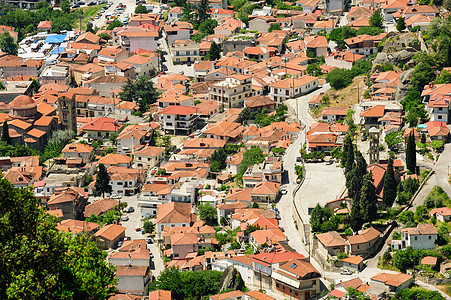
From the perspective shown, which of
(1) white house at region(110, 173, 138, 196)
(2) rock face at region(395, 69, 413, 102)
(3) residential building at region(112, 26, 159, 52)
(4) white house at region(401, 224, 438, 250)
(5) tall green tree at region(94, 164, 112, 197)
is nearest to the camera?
(4) white house at region(401, 224, 438, 250)

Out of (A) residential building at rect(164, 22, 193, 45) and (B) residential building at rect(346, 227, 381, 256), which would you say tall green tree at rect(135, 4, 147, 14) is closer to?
(A) residential building at rect(164, 22, 193, 45)

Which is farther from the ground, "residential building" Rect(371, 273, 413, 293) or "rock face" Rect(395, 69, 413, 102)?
"rock face" Rect(395, 69, 413, 102)

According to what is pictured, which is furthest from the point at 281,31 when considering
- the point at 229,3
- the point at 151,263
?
the point at 151,263

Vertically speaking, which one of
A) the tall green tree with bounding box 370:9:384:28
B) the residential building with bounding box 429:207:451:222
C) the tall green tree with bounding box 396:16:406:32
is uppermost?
the tall green tree with bounding box 396:16:406:32

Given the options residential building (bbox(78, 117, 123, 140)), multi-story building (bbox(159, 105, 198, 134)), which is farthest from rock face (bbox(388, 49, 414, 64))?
residential building (bbox(78, 117, 123, 140))

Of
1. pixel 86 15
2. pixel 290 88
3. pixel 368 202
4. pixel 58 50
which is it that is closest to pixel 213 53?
Answer: pixel 290 88

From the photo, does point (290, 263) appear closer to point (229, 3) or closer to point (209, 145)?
point (209, 145)

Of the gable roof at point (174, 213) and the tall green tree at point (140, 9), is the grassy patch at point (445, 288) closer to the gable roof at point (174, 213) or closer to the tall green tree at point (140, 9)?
the gable roof at point (174, 213)
